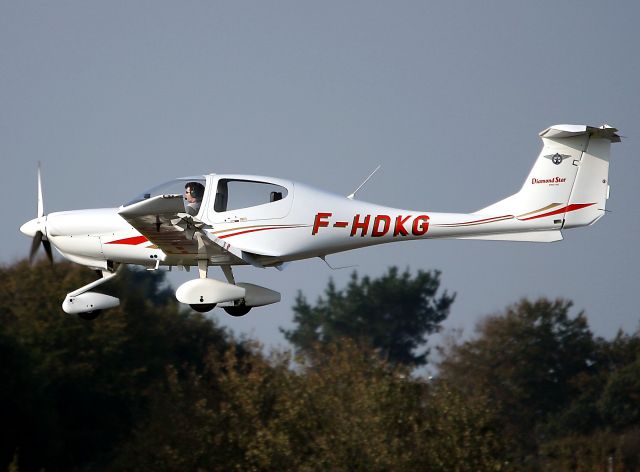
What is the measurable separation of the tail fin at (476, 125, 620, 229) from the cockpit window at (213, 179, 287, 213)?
11.4 feet

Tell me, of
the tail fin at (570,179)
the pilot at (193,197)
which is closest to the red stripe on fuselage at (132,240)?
the pilot at (193,197)

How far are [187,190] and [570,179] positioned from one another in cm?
521

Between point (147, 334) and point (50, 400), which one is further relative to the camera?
point (147, 334)

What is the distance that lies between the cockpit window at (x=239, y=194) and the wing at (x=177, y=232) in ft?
1.52

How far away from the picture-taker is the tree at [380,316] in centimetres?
6794

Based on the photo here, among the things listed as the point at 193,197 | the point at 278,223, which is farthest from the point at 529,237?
the point at 193,197

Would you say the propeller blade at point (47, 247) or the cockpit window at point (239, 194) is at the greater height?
the cockpit window at point (239, 194)

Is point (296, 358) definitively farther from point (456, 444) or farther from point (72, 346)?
point (72, 346)

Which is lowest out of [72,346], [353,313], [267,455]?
[267,455]

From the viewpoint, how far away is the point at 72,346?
132 feet

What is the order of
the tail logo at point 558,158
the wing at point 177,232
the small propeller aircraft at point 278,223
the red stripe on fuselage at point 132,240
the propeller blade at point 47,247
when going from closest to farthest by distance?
the wing at point 177,232, the small propeller aircraft at point 278,223, the tail logo at point 558,158, the red stripe on fuselage at point 132,240, the propeller blade at point 47,247

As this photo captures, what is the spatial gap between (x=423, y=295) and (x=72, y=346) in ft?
110

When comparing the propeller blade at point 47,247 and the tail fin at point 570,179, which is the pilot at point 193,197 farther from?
the tail fin at point 570,179

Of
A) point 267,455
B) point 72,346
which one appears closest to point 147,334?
point 72,346
